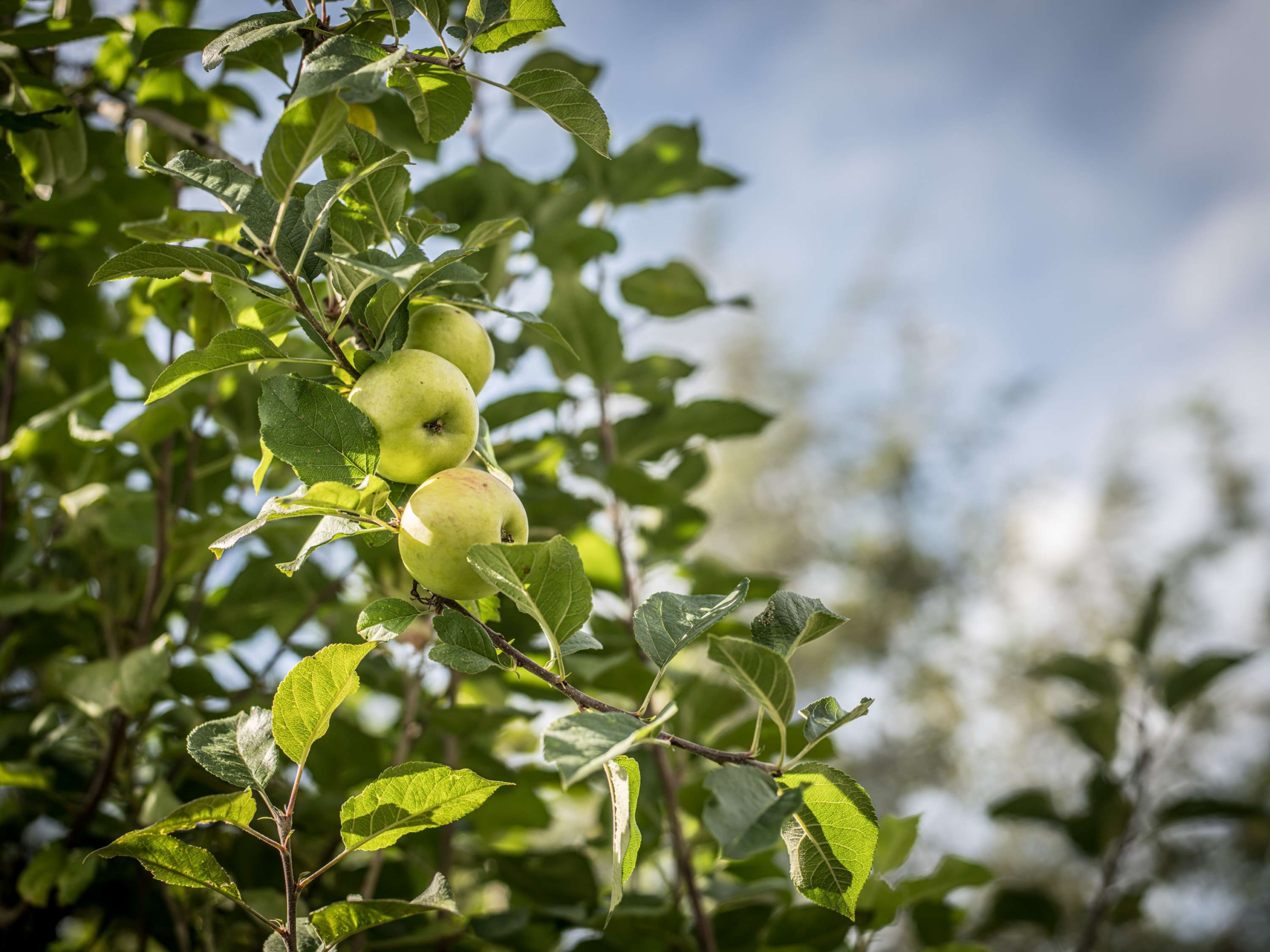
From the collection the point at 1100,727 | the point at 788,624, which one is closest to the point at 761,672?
the point at 788,624

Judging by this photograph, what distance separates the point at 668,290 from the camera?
929 millimetres

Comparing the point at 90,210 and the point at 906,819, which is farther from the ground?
the point at 90,210

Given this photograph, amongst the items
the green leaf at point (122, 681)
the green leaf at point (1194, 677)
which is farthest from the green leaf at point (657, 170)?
the green leaf at point (1194, 677)

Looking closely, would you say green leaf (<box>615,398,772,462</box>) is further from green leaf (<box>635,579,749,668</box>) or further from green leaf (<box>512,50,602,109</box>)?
green leaf (<box>635,579,749,668</box>)

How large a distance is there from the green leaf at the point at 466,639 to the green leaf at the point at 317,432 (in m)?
0.07

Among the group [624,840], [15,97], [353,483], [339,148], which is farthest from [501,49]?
[15,97]

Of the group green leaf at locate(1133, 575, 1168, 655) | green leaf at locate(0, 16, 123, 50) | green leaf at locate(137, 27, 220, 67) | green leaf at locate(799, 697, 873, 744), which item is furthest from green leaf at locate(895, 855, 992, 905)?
green leaf at locate(0, 16, 123, 50)

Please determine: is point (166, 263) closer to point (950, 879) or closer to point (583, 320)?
point (583, 320)

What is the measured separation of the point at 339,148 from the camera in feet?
1.48

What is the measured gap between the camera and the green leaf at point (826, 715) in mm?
320

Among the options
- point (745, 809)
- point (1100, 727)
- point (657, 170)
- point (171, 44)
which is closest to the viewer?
point (745, 809)

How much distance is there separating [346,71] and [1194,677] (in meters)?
1.26

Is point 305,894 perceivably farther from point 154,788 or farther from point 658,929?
point 658,929

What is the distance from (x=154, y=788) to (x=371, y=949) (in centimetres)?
27
